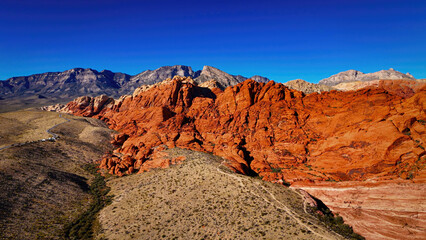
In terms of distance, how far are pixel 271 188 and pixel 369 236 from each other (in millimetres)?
17484

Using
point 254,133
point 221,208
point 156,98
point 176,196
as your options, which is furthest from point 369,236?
point 156,98

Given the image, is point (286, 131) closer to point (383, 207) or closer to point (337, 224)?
point (337, 224)

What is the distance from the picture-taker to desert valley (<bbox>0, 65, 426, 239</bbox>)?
1233 inches

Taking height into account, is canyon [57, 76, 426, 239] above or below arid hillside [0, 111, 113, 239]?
above

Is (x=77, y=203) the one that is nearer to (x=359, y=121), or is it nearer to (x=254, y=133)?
(x=254, y=133)

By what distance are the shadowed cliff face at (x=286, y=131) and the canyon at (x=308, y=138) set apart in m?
0.22

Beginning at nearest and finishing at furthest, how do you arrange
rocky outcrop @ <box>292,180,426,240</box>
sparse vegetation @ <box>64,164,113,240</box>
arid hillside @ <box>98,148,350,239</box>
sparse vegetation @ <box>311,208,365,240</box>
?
1. arid hillside @ <box>98,148,350,239</box>
2. rocky outcrop @ <box>292,180,426,240</box>
3. sparse vegetation @ <box>64,164,113,240</box>
4. sparse vegetation @ <box>311,208,365,240</box>

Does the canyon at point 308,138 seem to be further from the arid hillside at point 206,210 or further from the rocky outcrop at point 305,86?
the rocky outcrop at point 305,86

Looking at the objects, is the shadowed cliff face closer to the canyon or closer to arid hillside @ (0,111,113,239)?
the canyon

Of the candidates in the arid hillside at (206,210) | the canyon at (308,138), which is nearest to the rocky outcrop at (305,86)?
the canyon at (308,138)

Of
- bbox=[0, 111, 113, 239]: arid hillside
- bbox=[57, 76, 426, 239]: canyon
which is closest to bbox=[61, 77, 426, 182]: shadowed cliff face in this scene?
bbox=[57, 76, 426, 239]: canyon

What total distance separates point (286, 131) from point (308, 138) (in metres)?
7.28

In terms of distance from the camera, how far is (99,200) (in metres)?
42.7

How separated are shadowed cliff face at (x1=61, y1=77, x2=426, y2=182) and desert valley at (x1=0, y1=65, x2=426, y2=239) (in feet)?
1.12
